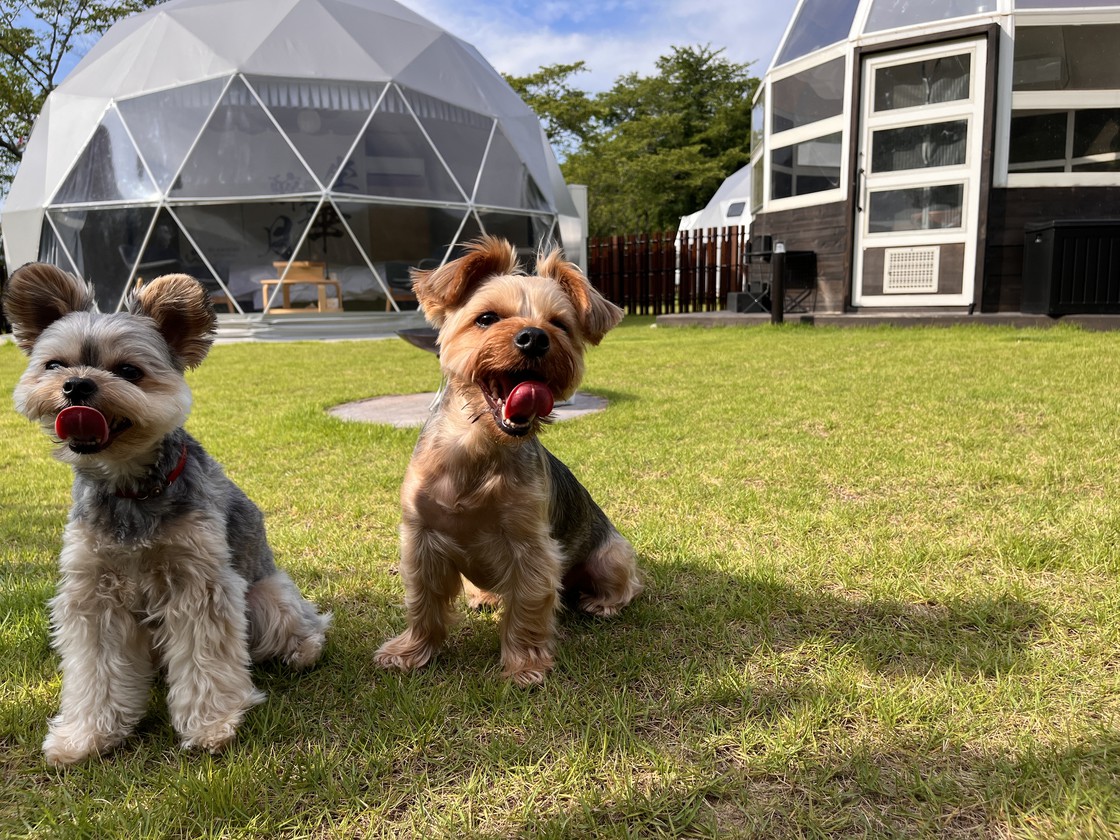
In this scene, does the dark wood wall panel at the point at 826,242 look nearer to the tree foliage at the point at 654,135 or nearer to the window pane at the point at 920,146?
the window pane at the point at 920,146

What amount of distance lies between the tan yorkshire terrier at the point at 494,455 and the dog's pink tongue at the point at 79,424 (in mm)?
1064

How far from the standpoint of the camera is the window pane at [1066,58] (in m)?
12.9

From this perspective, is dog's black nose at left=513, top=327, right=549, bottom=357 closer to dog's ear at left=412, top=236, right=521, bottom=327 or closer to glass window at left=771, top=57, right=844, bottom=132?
dog's ear at left=412, top=236, right=521, bottom=327

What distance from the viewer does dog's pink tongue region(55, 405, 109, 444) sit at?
77.6 inches

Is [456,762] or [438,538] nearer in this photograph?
[456,762]

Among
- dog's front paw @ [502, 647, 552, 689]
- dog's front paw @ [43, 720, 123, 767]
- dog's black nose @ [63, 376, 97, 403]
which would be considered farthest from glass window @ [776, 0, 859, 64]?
dog's front paw @ [43, 720, 123, 767]

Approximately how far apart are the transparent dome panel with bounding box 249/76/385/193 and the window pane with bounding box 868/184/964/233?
11940mm

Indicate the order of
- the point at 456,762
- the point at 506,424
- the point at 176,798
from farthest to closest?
1. the point at 506,424
2. the point at 456,762
3. the point at 176,798

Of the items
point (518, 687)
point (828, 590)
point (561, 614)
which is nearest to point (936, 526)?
point (828, 590)

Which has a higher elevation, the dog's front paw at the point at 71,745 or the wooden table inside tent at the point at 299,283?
the wooden table inside tent at the point at 299,283

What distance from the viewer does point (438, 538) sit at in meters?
2.72

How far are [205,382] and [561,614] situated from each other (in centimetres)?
889

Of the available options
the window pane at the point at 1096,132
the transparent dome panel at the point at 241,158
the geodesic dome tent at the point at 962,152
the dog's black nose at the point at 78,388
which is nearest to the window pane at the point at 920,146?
the geodesic dome tent at the point at 962,152

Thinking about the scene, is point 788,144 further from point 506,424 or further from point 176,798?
point 176,798
